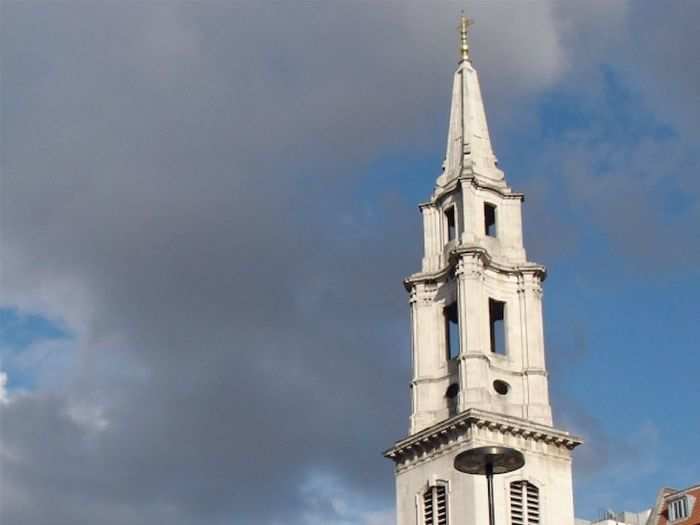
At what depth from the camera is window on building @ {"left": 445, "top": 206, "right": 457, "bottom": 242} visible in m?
99.1

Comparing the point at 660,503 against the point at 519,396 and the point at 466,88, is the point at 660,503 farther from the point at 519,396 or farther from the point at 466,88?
the point at 466,88

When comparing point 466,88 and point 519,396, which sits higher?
point 466,88

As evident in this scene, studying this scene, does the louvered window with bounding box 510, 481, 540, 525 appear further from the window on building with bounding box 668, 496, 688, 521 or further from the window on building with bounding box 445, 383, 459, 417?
the window on building with bounding box 668, 496, 688, 521

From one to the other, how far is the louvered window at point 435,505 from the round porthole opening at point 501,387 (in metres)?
7.07

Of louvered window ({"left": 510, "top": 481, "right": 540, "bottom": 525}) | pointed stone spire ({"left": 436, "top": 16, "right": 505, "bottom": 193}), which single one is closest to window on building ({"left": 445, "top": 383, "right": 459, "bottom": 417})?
louvered window ({"left": 510, "top": 481, "right": 540, "bottom": 525})

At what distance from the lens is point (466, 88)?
103562 millimetres

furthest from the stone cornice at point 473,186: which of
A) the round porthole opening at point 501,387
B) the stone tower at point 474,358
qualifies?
the round porthole opening at point 501,387

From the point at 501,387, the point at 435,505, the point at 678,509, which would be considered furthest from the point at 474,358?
the point at 678,509

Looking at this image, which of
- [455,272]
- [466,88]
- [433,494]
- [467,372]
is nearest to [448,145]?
[466,88]

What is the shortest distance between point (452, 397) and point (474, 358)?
273cm

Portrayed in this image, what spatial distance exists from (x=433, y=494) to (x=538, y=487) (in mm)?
5459

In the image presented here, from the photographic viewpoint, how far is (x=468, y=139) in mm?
101062

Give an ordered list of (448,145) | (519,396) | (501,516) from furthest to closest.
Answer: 1. (448,145)
2. (519,396)
3. (501,516)

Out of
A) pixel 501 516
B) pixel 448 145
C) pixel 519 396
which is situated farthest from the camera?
pixel 448 145
